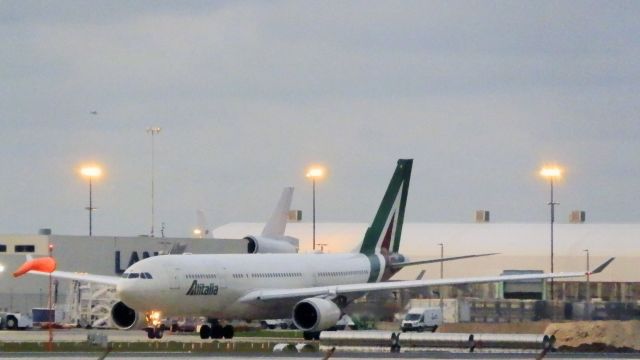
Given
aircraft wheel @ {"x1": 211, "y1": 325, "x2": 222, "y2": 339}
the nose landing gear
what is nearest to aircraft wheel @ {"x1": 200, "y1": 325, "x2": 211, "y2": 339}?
aircraft wheel @ {"x1": 211, "y1": 325, "x2": 222, "y2": 339}

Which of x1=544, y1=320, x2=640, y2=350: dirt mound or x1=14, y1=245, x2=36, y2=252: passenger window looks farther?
x1=14, y1=245, x2=36, y2=252: passenger window

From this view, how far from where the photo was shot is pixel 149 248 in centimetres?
12219

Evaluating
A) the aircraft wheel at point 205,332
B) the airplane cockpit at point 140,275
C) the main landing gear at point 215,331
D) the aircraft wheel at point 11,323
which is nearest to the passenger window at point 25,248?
the aircraft wheel at point 11,323

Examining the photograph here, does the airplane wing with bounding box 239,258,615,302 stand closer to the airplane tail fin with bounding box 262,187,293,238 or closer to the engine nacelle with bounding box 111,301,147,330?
the engine nacelle with bounding box 111,301,147,330

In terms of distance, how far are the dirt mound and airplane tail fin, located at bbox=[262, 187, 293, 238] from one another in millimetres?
55255

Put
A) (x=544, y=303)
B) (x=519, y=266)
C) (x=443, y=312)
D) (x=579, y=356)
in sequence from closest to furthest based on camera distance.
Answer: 1. (x=579, y=356)
2. (x=544, y=303)
3. (x=443, y=312)
4. (x=519, y=266)

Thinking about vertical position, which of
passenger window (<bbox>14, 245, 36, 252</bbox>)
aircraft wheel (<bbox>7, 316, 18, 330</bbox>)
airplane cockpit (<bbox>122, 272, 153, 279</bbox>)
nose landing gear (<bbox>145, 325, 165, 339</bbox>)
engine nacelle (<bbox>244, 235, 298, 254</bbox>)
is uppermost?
engine nacelle (<bbox>244, 235, 298, 254</bbox>)

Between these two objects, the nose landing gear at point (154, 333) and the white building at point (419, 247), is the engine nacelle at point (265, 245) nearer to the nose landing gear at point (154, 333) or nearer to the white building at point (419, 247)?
the white building at point (419, 247)

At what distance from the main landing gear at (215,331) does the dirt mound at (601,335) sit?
17.8 metres

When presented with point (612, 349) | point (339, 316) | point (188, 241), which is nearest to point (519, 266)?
point (188, 241)

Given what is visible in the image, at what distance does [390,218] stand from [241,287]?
1733 cm

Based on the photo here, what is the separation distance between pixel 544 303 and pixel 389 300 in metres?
9.43

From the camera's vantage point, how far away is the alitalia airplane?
275ft

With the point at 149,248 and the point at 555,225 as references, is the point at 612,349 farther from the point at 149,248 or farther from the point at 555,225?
the point at 555,225
